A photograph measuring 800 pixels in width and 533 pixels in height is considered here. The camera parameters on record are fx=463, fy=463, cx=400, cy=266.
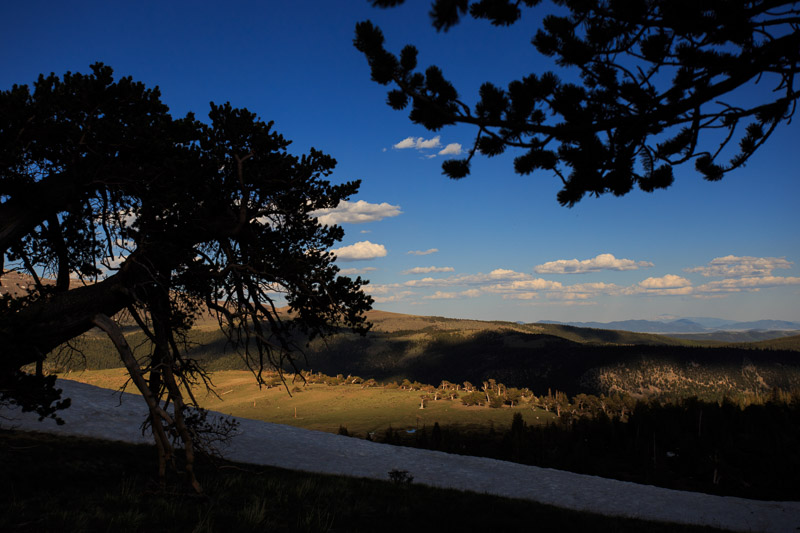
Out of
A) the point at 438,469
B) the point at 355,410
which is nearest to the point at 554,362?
the point at 355,410

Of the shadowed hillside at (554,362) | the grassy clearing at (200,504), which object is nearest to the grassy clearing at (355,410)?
the shadowed hillside at (554,362)

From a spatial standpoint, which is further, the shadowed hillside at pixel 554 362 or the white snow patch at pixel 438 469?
the shadowed hillside at pixel 554 362

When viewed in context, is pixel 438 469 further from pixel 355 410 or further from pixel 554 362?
pixel 554 362

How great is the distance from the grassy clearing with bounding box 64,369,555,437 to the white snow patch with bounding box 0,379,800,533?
Result: 1142 inches

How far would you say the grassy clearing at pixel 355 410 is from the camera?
70.4 metres

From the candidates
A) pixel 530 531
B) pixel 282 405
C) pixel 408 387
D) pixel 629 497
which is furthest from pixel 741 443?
pixel 282 405

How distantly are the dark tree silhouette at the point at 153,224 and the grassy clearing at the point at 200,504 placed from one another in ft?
3.90

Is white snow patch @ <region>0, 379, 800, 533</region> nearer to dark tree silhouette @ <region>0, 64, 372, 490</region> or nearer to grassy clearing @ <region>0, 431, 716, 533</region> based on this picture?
grassy clearing @ <region>0, 431, 716, 533</region>

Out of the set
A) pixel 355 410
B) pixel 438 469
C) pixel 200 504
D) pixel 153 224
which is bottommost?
pixel 355 410

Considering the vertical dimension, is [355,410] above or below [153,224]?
below

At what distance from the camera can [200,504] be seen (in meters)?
8.69

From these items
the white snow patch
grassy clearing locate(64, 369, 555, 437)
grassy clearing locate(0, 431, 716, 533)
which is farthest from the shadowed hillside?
grassy clearing locate(0, 431, 716, 533)

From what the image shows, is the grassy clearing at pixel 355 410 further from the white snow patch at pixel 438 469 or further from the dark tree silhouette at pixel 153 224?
the dark tree silhouette at pixel 153 224

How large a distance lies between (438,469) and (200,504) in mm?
25174
